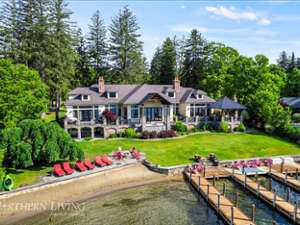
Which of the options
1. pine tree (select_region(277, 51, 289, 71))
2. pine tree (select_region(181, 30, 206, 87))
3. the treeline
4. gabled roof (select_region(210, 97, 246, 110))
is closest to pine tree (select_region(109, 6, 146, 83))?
the treeline

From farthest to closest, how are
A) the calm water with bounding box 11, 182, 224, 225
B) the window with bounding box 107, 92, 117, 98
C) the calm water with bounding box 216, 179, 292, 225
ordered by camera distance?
1. the window with bounding box 107, 92, 117, 98
2. the calm water with bounding box 216, 179, 292, 225
3. the calm water with bounding box 11, 182, 224, 225

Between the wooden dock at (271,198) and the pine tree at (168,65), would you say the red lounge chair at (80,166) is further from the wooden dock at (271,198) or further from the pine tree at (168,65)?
the pine tree at (168,65)

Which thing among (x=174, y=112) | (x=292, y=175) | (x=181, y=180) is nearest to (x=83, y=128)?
(x=174, y=112)

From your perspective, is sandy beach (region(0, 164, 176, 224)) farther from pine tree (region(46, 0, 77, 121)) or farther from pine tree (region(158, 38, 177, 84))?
pine tree (region(158, 38, 177, 84))

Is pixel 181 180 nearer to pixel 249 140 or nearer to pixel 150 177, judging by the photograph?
pixel 150 177

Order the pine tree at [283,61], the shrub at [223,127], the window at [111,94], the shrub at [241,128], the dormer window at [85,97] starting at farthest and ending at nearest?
1. the pine tree at [283,61]
2. the shrub at [241,128]
3. the window at [111,94]
4. the shrub at [223,127]
5. the dormer window at [85,97]

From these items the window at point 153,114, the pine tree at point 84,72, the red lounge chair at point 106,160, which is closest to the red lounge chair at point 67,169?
the red lounge chair at point 106,160
